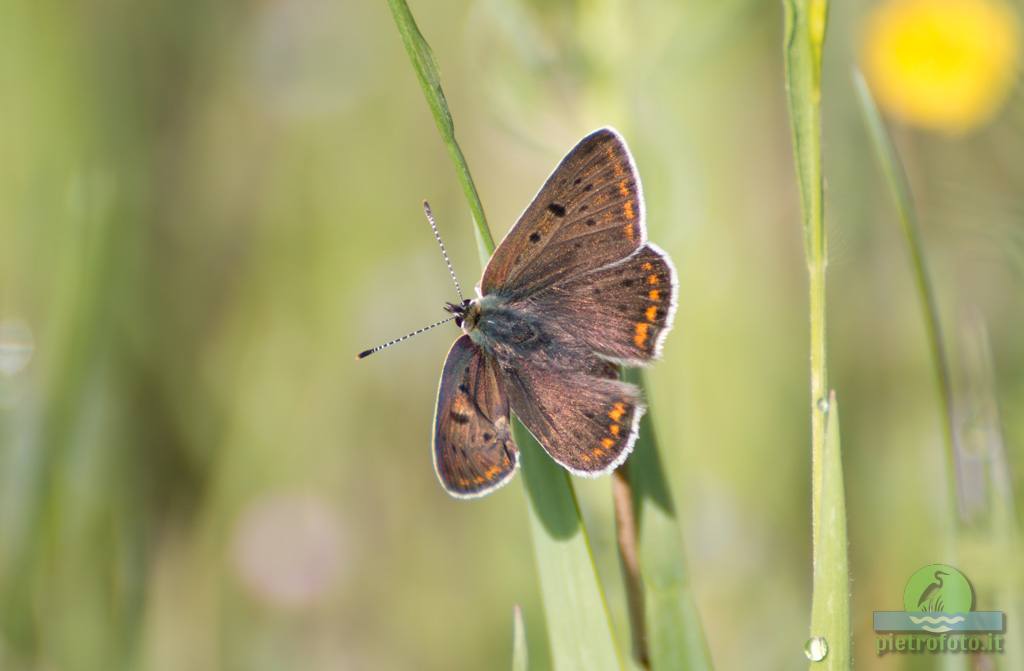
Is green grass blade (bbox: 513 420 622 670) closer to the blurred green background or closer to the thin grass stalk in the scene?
the thin grass stalk

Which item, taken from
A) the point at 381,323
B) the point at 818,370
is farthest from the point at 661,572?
the point at 381,323

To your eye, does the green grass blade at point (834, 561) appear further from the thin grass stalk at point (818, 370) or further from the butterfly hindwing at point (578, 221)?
the butterfly hindwing at point (578, 221)

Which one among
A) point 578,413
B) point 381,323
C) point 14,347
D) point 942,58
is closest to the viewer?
point 578,413

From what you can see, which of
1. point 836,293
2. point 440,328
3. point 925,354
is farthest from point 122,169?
point 925,354

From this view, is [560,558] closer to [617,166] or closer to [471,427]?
[471,427]

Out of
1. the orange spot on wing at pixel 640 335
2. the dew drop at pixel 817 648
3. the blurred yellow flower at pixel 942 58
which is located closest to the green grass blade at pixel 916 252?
the dew drop at pixel 817 648

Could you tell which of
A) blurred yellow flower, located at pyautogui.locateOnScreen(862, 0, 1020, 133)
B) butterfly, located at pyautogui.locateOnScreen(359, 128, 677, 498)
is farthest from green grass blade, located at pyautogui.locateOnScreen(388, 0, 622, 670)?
blurred yellow flower, located at pyautogui.locateOnScreen(862, 0, 1020, 133)

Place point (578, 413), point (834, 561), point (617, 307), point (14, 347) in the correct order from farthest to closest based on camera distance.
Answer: point (14, 347) → point (617, 307) → point (578, 413) → point (834, 561)

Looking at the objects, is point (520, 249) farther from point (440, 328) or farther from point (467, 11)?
point (467, 11)
